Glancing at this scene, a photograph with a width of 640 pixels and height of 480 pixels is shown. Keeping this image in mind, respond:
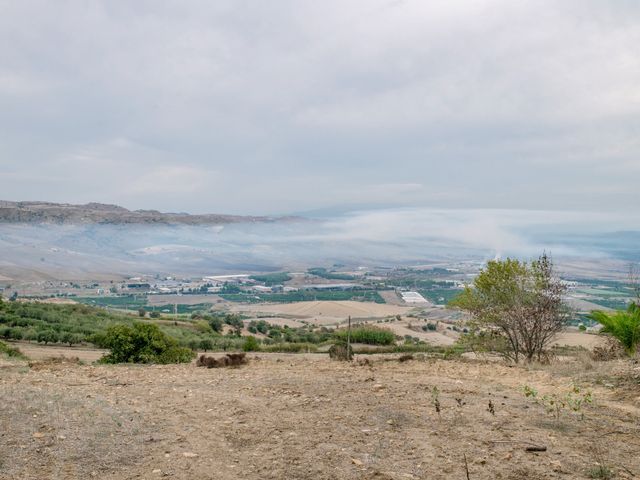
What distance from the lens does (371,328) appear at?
110 ft

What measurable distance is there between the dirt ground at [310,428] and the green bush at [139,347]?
5.07 meters

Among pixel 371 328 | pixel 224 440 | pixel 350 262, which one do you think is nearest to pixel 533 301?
pixel 224 440

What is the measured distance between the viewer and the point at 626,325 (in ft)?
45.6

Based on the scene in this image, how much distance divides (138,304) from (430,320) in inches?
1318

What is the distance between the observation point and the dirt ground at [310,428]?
6262 mm

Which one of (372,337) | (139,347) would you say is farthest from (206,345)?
(139,347)

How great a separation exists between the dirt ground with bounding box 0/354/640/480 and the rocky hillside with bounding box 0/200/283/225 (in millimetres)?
138513

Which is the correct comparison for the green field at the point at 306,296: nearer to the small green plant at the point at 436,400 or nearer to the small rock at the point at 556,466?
the small green plant at the point at 436,400

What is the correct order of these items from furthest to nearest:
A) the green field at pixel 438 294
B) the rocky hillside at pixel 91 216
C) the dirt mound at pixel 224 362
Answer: the rocky hillside at pixel 91 216 < the green field at pixel 438 294 < the dirt mound at pixel 224 362

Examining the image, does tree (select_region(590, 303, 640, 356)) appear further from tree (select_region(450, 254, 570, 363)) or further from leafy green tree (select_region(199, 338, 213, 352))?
leafy green tree (select_region(199, 338, 213, 352))

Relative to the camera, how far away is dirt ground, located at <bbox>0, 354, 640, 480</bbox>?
247 inches

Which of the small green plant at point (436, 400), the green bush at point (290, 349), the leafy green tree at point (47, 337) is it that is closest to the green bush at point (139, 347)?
the green bush at point (290, 349)

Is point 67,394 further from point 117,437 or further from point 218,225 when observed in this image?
point 218,225

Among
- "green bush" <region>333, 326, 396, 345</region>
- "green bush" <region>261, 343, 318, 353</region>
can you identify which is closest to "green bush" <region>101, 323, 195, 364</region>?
"green bush" <region>261, 343, 318, 353</region>
